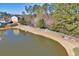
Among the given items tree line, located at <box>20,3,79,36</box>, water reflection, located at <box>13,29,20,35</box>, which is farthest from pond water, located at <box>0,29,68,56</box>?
tree line, located at <box>20,3,79,36</box>

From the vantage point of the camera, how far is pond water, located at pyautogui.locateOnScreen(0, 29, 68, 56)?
1746mm

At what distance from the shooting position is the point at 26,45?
1.77 m

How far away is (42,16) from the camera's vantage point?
1.84 metres

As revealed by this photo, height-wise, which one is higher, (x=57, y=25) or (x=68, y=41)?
(x=57, y=25)

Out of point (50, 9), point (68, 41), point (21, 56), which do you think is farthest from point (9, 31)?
point (68, 41)

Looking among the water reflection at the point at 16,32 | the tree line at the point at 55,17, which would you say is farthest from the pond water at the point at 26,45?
the tree line at the point at 55,17

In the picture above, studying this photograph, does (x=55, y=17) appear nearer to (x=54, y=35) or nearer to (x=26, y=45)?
(x=54, y=35)

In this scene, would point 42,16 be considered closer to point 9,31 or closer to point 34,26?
point 34,26

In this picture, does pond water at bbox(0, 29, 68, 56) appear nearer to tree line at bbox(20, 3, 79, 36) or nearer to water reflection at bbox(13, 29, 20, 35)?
water reflection at bbox(13, 29, 20, 35)

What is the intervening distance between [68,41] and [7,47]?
1.94 feet

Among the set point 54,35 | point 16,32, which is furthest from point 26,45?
point 54,35

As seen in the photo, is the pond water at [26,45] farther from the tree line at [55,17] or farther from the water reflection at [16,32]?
the tree line at [55,17]

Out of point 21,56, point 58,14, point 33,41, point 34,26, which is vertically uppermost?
point 58,14

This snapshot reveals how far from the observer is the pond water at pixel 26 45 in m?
1.75
